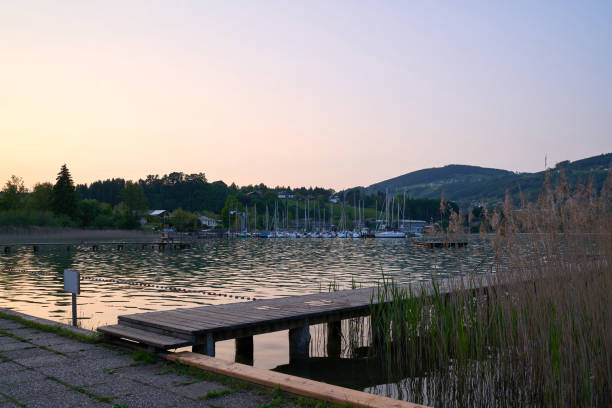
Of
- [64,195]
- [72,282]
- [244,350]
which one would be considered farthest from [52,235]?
[244,350]

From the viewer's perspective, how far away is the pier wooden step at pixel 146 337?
228 inches

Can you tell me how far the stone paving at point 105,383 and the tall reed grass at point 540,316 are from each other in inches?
105

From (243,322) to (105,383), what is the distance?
2.46m

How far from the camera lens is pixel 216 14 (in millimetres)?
20781

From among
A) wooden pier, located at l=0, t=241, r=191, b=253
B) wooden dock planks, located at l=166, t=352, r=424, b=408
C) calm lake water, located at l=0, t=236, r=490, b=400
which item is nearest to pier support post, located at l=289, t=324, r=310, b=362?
calm lake water, located at l=0, t=236, r=490, b=400

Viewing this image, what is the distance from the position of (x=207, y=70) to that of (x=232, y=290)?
1382 cm

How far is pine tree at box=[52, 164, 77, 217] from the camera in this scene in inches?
2896

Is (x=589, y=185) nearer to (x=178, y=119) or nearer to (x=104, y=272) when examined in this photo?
(x=104, y=272)

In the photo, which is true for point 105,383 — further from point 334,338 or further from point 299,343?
point 334,338

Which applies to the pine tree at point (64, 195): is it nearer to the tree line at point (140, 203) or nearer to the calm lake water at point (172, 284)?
Answer: the tree line at point (140, 203)

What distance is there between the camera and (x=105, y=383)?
4703 millimetres

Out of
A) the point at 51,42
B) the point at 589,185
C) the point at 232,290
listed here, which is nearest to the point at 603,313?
the point at 589,185

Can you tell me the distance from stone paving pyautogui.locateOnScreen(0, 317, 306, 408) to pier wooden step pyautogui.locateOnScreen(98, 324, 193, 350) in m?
0.20

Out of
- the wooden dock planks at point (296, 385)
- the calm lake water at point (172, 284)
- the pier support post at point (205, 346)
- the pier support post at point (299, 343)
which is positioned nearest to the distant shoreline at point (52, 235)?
the calm lake water at point (172, 284)
